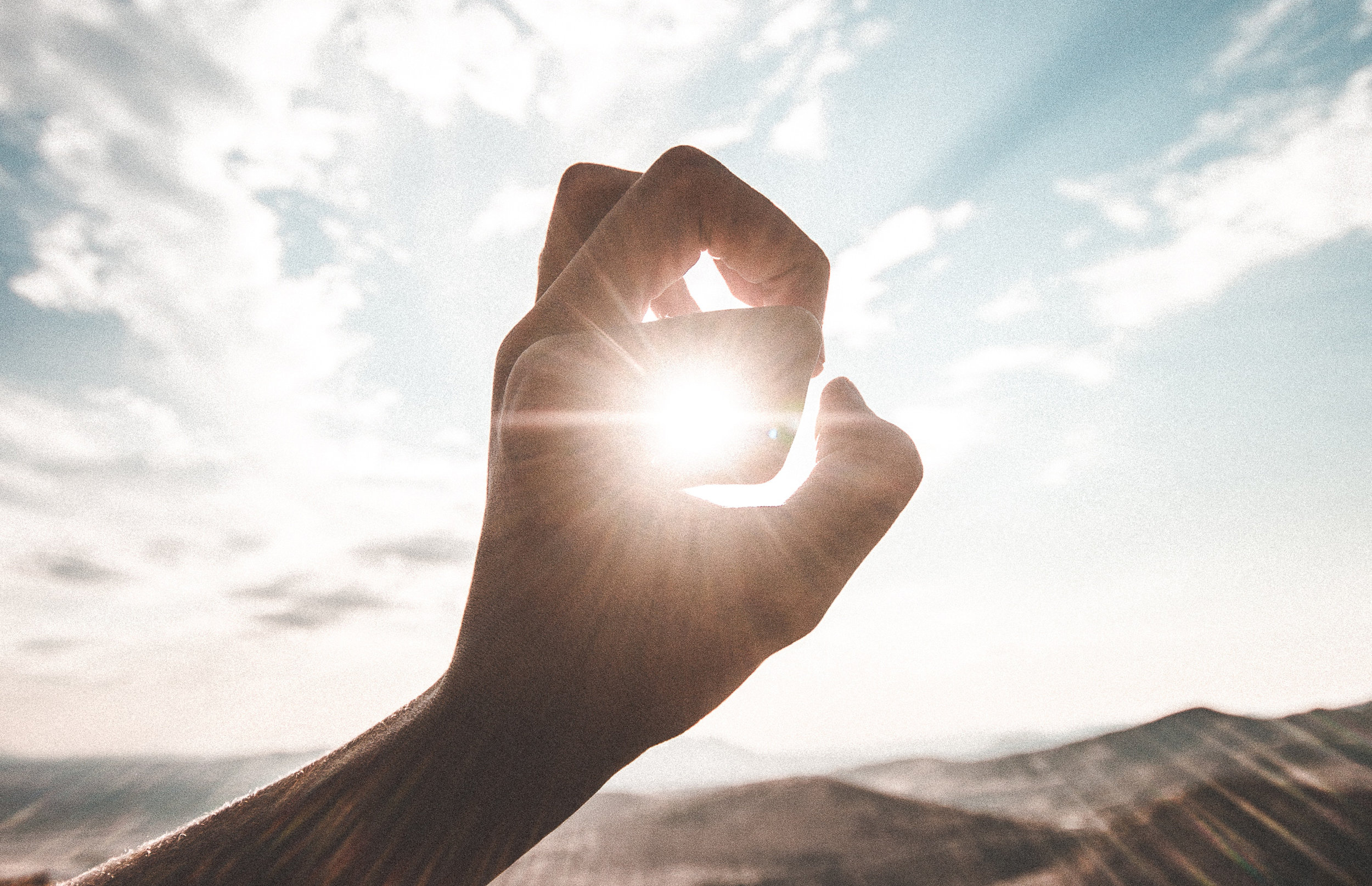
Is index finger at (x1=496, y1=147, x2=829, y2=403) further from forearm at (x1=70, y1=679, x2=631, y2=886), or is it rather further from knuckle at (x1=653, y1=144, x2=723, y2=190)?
forearm at (x1=70, y1=679, x2=631, y2=886)

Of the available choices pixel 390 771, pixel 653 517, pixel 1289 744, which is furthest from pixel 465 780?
pixel 1289 744

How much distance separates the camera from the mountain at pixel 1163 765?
12711mm

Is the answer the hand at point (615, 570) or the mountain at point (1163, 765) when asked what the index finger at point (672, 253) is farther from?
the mountain at point (1163, 765)

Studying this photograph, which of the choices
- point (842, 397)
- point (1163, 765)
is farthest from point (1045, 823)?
point (842, 397)

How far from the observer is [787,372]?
3.43 feet

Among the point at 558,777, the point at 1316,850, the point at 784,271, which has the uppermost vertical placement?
the point at 784,271

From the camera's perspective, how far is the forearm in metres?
1.00

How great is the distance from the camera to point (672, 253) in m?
1.34

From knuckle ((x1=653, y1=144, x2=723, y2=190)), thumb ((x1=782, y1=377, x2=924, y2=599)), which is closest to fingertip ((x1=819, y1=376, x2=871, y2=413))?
thumb ((x1=782, y1=377, x2=924, y2=599))

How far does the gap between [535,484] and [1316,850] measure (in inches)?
679

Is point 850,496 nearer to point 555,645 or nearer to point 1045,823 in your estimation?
point 555,645

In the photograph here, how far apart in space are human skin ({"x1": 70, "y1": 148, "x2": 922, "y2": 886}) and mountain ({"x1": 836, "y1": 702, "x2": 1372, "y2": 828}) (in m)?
18.0

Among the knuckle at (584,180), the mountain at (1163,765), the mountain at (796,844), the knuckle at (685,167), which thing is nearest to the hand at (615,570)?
the knuckle at (685,167)

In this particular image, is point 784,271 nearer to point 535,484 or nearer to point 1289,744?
point 535,484
